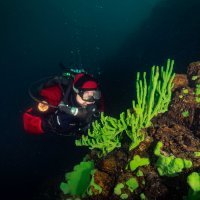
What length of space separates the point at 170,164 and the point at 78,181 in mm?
1422

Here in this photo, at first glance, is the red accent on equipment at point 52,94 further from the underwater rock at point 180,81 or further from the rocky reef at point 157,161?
the underwater rock at point 180,81

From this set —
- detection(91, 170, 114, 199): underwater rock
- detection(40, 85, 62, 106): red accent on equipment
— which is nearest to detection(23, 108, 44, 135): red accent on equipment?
detection(40, 85, 62, 106): red accent on equipment

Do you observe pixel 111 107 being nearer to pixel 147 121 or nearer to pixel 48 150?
pixel 48 150

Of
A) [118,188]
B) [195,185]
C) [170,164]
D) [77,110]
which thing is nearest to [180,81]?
[77,110]

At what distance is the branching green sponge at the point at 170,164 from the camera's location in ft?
9.80

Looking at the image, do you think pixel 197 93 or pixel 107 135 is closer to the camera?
pixel 107 135

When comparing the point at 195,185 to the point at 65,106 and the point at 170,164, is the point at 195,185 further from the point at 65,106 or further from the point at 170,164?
the point at 65,106

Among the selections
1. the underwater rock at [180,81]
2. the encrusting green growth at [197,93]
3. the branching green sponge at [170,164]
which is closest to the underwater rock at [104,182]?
the branching green sponge at [170,164]

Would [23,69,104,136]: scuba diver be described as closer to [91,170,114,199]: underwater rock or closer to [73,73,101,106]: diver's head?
[73,73,101,106]: diver's head

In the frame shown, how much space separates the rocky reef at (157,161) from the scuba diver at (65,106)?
2.43 feet

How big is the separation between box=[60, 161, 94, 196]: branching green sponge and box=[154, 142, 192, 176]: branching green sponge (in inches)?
43.2

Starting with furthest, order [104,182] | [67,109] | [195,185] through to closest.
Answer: [67,109]
[104,182]
[195,185]

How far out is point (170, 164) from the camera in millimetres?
3074

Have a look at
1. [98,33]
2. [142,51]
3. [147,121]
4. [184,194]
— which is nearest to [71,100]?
[147,121]
